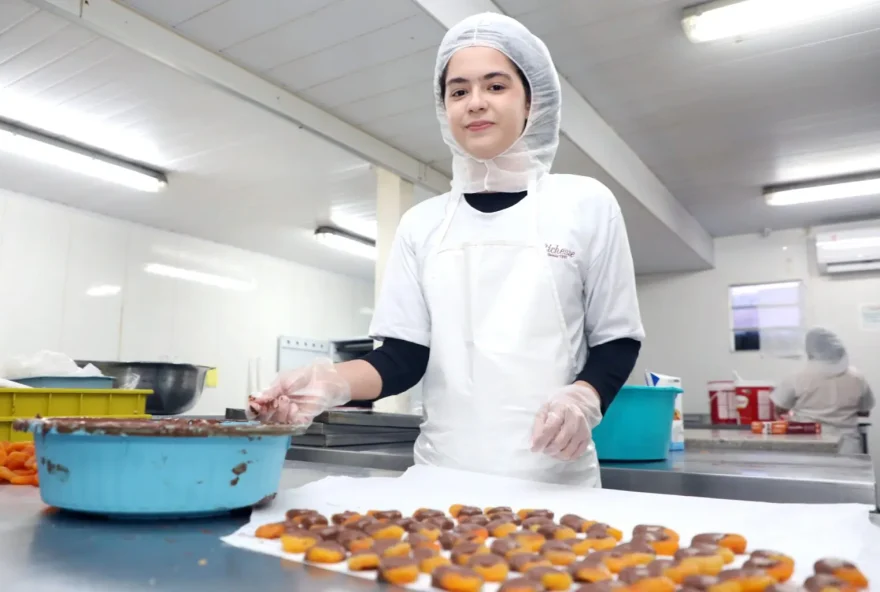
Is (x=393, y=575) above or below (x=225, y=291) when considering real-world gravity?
below

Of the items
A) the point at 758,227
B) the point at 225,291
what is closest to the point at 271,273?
the point at 225,291

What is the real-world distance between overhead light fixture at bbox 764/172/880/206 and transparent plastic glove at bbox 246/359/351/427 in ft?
15.5

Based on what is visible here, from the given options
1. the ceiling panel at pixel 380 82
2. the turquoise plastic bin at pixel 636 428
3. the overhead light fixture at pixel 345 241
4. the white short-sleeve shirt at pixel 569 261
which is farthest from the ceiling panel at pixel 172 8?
the overhead light fixture at pixel 345 241

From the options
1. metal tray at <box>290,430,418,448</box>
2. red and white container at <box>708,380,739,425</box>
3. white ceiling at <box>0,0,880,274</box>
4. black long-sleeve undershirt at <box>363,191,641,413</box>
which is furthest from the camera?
red and white container at <box>708,380,739,425</box>

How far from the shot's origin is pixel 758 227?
6023mm

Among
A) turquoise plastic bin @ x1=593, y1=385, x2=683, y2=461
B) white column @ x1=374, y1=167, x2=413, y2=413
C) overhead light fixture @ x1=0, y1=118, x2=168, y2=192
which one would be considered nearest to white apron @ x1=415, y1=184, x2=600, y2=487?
turquoise plastic bin @ x1=593, y1=385, x2=683, y2=461

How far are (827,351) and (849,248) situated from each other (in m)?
1.16

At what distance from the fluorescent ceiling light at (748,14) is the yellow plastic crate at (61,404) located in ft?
8.33

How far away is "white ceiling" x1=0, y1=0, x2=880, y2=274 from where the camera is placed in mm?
2752

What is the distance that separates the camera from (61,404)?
147cm

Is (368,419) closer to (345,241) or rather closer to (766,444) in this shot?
(766,444)

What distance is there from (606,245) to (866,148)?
3.92 m

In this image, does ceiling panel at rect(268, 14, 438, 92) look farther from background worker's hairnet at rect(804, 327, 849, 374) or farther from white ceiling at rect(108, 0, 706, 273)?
background worker's hairnet at rect(804, 327, 849, 374)

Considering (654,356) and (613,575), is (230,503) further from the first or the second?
(654,356)
